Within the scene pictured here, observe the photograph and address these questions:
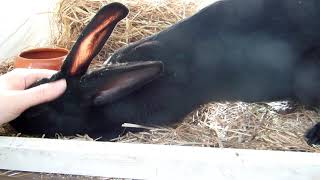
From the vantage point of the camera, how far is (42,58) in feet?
8.77

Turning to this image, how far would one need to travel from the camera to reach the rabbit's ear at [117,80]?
1.79 meters

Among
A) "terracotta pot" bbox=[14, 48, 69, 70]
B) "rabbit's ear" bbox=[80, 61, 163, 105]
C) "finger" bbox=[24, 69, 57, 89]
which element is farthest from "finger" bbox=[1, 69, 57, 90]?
"terracotta pot" bbox=[14, 48, 69, 70]

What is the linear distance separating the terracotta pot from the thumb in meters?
0.66

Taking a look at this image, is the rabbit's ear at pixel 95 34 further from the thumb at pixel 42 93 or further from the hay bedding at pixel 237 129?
the hay bedding at pixel 237 129

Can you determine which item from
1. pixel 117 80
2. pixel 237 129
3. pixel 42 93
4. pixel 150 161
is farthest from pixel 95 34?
pixel 237 129

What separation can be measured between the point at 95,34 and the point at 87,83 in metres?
0.18

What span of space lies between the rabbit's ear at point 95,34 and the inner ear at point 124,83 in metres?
0.12

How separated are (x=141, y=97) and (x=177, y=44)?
259 millimetres

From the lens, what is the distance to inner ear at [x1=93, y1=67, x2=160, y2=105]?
5.90 feet

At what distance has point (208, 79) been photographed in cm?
203

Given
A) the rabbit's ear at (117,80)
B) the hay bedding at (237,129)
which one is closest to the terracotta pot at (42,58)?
the hay bedding at (237,129)

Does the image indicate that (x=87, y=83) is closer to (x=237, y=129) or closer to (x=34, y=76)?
(x=34, y=76)

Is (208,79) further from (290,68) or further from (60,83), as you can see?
(60,83)

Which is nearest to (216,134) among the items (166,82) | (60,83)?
(166,82)
